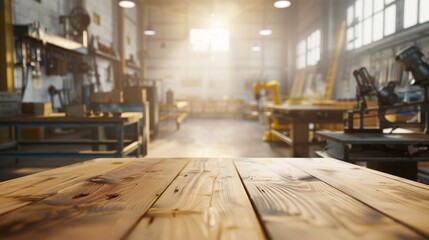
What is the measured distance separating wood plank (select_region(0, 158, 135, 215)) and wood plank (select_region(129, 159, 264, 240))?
307mm

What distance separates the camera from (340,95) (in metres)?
9.56

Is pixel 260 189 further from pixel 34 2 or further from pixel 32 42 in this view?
pixel 34 2

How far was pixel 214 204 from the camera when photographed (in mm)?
725

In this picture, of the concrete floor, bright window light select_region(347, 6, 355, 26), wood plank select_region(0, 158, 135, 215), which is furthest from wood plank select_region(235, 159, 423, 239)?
bright window light select_region(347, 6, 355, 26)

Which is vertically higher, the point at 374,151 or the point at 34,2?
the point at 34,2

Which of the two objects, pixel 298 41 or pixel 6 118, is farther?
pixel 298 41

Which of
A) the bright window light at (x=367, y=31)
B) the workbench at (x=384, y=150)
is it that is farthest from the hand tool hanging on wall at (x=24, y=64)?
the bright window light at (x=367, y=31)

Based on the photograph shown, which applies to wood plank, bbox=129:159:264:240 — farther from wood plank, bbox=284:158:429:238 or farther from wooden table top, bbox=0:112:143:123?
wooden table top, bbox=0:112:143:123

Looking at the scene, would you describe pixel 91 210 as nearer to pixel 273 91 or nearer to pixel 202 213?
pixel 202 213

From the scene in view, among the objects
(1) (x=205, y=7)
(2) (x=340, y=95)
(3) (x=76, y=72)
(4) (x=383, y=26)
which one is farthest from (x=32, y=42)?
(1) (x=205, y=7)

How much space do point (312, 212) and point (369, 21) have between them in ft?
27.8

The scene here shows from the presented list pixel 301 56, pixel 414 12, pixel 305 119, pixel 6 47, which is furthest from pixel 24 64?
pixel 301 56

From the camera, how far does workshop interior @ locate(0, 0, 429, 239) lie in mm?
804

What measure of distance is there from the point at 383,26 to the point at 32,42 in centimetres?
724
